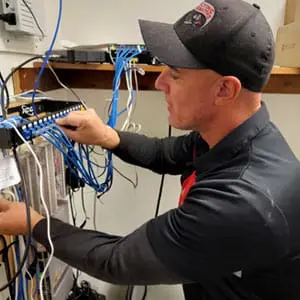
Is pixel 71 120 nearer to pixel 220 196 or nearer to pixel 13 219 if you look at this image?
pixel 13 219

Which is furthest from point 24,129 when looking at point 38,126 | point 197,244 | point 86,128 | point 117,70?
point 117,70

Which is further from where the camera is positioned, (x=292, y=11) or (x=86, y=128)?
(x=292, y=11)

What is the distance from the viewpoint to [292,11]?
137 centimetres

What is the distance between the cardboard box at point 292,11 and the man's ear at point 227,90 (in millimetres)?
769

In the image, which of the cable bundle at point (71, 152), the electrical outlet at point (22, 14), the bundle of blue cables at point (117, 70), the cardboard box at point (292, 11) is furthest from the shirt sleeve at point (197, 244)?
the cardboard box at point (292, 11)

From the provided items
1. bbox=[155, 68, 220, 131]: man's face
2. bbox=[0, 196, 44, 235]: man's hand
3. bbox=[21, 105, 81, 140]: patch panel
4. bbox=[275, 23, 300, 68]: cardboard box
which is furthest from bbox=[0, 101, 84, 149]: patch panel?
bbox=[275, 23, 300, 68]: cardboard box

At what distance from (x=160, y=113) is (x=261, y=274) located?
98cm

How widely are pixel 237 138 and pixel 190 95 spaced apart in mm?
141

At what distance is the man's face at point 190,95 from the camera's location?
2.30ft

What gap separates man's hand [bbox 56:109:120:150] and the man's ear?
0.41m

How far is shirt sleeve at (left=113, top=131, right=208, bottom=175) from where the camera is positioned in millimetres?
1126

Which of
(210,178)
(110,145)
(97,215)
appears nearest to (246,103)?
(210,178)

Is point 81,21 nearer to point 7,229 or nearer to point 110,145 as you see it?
point 110,145

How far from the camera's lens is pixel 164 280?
675 mm
